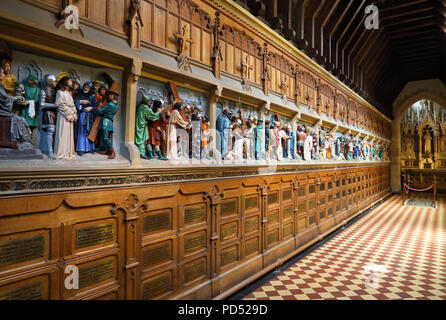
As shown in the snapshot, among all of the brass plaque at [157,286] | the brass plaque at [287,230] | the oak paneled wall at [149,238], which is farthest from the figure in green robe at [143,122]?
the brass plaque at [287,230]

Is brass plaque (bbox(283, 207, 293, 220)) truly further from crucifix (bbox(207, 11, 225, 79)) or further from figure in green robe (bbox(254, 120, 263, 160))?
crucifix (bbox(207, 11, 225, 79))

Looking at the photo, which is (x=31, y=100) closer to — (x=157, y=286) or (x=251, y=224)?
(x=157, y=286)

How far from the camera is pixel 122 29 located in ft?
12.0

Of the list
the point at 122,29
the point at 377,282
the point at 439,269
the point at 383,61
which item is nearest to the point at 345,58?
the point at 383,61

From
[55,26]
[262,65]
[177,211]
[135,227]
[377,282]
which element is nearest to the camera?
[55,26]

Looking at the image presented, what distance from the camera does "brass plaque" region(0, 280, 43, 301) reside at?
260cm

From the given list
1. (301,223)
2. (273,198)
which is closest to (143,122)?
(273,198)

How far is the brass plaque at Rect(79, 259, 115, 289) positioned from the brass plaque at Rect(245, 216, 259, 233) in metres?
3.06

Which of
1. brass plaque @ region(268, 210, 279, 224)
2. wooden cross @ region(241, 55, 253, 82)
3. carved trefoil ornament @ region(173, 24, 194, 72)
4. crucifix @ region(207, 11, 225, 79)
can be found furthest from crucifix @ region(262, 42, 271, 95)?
brass plaque @ region(268, 210, 279, 224)

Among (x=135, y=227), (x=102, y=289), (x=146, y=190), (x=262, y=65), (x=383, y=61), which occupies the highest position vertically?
(x=383, y=61)

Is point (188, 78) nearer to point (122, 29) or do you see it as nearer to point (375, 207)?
point (122, 29)

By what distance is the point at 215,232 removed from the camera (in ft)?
16.3

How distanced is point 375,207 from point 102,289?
1610 cm

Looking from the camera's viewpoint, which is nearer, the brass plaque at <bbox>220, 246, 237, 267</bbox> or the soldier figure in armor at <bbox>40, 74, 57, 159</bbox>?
the soldier figure in armor at <bbox>40, 74, 57, 159</bbox>
